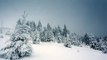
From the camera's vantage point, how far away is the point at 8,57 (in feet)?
59.8

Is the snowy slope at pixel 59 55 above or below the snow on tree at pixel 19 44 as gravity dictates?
below

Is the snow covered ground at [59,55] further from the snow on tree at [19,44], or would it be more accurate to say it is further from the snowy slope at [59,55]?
the snow on tree at [19,44]

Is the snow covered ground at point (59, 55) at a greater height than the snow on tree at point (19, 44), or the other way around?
→ the snow on tree at point (19, 44)

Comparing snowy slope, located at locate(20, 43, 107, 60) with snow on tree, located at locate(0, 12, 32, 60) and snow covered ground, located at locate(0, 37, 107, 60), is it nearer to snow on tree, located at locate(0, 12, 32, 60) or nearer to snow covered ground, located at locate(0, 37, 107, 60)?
snow covered ground, located at locate(0, 37, 107, 60)

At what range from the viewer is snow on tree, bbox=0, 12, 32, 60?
18328 mm

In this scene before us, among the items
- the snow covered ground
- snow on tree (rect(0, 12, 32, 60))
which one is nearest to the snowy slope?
the snow covered ground

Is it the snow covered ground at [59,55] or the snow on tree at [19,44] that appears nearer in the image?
the snow on tree at [19,44]

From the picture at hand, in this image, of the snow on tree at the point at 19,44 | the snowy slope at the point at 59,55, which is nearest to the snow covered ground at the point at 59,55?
the snowy slope at the point at 59,55

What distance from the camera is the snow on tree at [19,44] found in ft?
60.1

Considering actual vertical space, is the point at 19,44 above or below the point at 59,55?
above

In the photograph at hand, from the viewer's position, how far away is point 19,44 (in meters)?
18.6

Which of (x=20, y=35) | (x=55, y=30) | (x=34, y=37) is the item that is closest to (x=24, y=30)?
(x=20, y=35)

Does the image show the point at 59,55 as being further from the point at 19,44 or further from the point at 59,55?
the point at 19,44

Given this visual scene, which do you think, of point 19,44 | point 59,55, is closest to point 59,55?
point 59,55
